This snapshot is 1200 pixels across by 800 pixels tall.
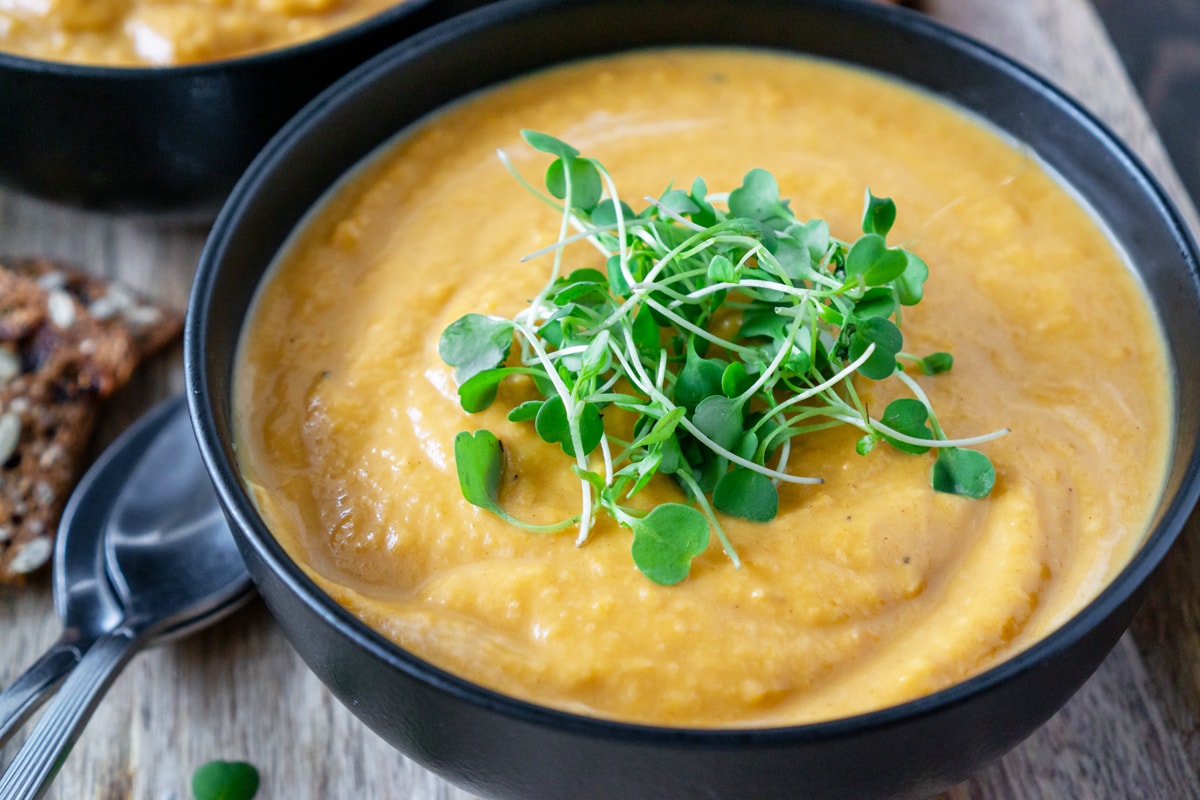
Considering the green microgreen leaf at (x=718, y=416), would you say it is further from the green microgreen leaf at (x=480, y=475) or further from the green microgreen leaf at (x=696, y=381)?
the green microgreen leaf at (x=480, y=475)

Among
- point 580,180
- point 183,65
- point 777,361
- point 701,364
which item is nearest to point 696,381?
point 701,364

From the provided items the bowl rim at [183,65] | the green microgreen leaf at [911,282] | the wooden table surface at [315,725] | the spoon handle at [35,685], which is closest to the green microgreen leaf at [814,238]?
the green microgreen leaf at [911,282]

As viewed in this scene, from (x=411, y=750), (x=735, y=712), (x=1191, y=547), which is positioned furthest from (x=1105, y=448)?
(x=411, y=750)

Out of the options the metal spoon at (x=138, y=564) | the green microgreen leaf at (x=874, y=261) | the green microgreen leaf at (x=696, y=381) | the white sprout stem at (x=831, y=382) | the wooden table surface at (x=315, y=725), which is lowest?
the wooden table surface at (x=315, y=725)

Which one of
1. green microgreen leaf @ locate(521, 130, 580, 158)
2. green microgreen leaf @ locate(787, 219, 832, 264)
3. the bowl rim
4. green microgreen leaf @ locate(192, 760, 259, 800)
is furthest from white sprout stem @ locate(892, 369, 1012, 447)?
the bowl rim

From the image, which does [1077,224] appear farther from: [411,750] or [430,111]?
[411,750]
